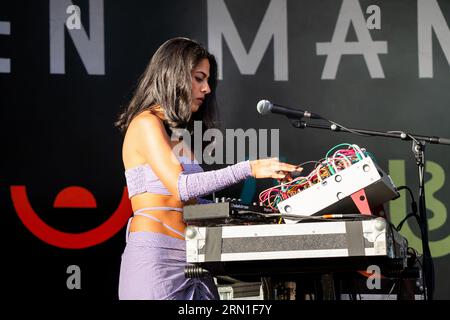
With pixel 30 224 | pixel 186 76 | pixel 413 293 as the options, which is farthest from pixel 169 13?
pixel 413 293

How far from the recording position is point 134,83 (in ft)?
15.0

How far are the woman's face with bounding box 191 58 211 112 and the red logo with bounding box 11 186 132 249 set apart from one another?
1.67 meters

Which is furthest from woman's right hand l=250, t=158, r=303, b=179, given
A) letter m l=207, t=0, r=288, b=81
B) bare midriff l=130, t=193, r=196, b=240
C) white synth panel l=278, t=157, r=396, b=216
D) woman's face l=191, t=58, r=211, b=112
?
letter m l=207, t=0, r=288, b=81

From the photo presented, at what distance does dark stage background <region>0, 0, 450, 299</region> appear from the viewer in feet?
14.5

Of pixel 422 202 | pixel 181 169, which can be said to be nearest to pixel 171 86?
pixel 181 169

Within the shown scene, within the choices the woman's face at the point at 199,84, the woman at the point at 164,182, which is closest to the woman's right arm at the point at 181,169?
the woman at the point at 164,182

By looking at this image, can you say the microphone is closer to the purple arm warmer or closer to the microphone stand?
the microphone stand

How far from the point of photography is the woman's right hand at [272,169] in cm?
244

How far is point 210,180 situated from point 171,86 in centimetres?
53

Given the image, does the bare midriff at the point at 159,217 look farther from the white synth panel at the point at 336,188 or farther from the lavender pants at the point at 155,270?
the white synth panel at the point at 336,188

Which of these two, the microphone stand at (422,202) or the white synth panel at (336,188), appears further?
the microphone stand at (422,202)

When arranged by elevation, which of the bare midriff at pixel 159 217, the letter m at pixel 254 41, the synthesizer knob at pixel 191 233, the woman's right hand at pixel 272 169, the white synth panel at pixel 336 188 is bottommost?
the synthesizer knob at pixel 191 233

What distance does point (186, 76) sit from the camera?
2.89m

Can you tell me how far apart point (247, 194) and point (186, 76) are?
6.06 feet
